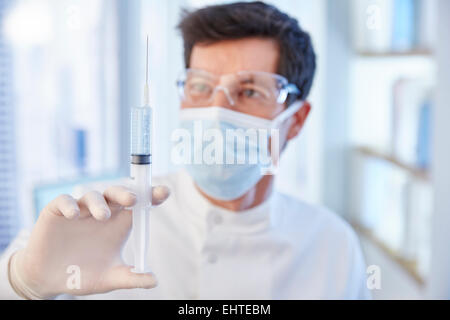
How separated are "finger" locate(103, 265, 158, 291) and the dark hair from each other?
42 cm

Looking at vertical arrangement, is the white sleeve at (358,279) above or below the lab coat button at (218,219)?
below

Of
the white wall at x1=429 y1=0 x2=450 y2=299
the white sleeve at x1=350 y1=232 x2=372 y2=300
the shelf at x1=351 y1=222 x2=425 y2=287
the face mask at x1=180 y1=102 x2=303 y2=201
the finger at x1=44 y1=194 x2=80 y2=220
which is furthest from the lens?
the shelf at x1=351 y1=222 x2=425 y2=287

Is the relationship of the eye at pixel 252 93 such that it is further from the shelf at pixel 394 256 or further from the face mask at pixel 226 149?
the shelf at pixel 394 256

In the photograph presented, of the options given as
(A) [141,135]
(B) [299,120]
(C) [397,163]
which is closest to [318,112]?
(B) [299,120]

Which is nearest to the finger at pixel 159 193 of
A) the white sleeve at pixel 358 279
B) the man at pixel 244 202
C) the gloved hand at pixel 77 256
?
the gloved hand at pixel 77 256

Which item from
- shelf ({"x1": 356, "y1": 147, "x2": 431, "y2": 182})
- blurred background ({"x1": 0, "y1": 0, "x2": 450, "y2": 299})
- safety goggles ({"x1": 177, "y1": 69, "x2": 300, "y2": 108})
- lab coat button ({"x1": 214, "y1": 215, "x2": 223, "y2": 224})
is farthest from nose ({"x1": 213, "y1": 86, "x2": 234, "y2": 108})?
shelf ({"x1": 356, "y1": 147, "x2": 431, "y2": 182})

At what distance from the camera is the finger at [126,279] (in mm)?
693

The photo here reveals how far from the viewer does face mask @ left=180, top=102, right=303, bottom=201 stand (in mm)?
886

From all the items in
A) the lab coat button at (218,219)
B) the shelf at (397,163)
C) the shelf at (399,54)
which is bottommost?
the lab coat button at (218,219)

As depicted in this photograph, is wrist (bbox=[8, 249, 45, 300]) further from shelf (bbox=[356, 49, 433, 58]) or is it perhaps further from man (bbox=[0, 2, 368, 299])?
shelf (bbox=[356, 49, 433, 58])

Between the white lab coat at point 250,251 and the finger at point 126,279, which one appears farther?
the white lab coat at point 250,251

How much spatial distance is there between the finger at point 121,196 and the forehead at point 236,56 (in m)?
0.35

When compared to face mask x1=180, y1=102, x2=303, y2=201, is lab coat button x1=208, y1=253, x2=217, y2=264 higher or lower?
lower

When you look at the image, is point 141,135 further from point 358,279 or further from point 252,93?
point 358,279
